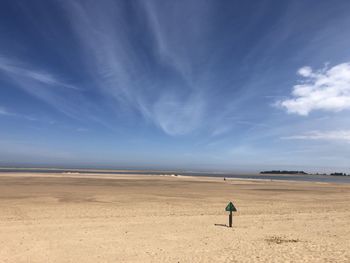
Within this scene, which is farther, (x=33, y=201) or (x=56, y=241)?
(x=33, y=201)

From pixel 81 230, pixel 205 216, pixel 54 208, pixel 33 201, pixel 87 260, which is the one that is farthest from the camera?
pixel 33 201

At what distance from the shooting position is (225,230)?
15.2 meters

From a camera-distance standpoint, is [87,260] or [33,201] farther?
[33,201]

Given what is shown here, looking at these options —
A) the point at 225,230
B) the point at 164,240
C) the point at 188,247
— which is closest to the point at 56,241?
the point at 164,240

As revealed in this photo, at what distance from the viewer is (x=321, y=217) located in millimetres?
19547

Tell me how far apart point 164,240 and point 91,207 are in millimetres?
10038

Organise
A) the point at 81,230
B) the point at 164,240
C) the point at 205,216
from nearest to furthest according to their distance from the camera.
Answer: the point at 164,240, the point at 81,230, the point at 205,216

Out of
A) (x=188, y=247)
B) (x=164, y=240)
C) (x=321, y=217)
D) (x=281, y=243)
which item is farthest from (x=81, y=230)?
(x=321, y=217)

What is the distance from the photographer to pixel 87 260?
1033 centimetres

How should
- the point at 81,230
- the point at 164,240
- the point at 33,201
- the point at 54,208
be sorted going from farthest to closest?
the point at 33,201
the point at 54,208
the point at 81,230
the point at 164,240

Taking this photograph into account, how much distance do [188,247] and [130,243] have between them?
2290mm

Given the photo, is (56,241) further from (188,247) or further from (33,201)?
(33,201)

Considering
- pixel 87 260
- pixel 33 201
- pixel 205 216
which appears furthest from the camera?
pixel 33 201

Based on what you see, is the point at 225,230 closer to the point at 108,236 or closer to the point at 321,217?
the point at 108,236
